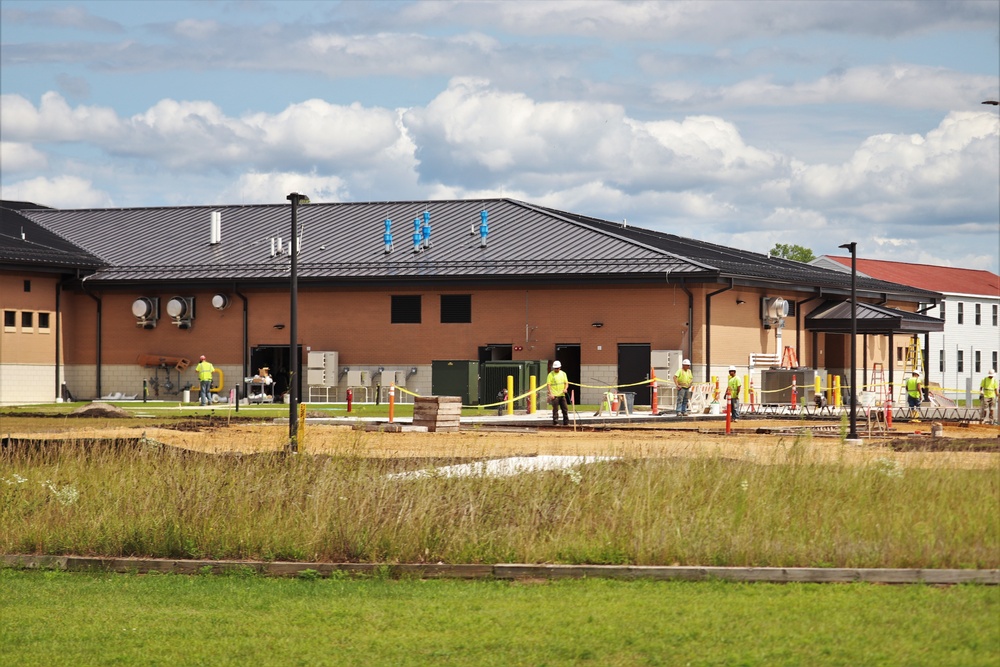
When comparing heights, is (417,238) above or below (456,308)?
above

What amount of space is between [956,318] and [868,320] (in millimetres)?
38590

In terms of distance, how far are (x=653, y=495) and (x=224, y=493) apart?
471 centimetres

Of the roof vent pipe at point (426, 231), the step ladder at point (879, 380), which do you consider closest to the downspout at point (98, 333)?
the roof vent pipe at point (426, 231)

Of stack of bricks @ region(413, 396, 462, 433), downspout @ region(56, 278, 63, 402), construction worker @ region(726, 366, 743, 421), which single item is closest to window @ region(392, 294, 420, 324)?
downspout @ region(56, 278, 63, 402)

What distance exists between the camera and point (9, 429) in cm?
3275

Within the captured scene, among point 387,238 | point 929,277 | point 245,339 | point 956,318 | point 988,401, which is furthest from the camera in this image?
point 929,277

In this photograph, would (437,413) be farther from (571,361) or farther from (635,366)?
(571,361)

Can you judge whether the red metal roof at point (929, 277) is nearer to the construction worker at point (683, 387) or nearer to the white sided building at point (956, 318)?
the white sided building at point (956, 318)

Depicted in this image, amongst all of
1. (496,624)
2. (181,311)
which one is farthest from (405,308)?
(496,624)

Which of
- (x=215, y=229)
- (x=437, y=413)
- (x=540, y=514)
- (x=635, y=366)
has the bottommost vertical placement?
(x=540, y=514)

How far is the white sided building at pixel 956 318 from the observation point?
85.4 metres

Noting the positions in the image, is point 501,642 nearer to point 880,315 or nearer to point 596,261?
point 596,261

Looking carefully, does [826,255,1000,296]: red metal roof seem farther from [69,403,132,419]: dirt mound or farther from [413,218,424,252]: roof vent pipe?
[69,403,132,419]: dirt mound

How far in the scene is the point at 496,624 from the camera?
11.5 m
